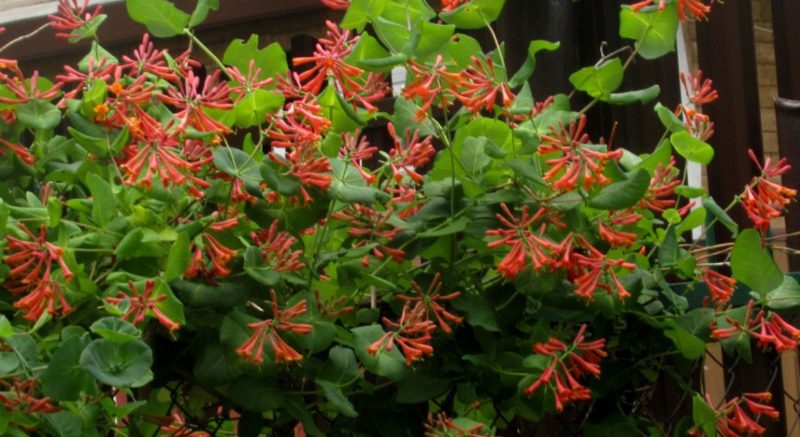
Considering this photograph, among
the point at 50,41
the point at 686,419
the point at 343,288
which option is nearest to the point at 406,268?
the point at 343,288

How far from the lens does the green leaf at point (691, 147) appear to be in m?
1.65

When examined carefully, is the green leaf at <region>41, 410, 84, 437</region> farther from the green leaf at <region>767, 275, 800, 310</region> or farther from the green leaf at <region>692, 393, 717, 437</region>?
the green leaf at <region>767, 275, 800, 310</region>

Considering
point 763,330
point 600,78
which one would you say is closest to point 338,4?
point 600,78

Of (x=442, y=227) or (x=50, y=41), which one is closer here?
(x=442, y=227)

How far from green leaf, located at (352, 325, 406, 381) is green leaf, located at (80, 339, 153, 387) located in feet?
1.01

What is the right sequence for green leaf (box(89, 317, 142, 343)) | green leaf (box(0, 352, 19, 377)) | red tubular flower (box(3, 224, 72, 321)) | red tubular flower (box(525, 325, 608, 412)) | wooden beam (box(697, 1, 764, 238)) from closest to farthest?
1. green leaf (box(89, 317, 142, 343))
2. green leaf (box(0, 352, 19, 377))
3. red tubular flower (box(3, 224, 72, 321))
4. red tubular flower (box(525, 325, 608, 412))
5. wooden beam (box(697, 1, 764, 238))

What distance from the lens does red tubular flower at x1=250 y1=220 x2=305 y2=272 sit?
1.53 m

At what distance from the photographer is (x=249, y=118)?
160 cm

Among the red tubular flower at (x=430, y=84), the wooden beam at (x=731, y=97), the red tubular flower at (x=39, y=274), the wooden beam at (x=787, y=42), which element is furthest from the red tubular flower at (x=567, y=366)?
the wooden beam at (x=787, y=42)

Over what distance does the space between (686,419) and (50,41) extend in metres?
4.11

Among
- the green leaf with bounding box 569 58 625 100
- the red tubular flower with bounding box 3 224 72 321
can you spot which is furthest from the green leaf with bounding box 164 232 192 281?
the green leaf with bounding box 569 58 625 100

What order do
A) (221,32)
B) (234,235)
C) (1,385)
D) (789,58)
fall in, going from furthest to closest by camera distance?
(221,32) → (789,58) → (234,235) → (1,385)

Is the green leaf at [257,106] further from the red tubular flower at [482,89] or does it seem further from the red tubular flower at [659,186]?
the red tubular flower at [659,186]

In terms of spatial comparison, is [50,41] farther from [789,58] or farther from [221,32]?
[789,58]
